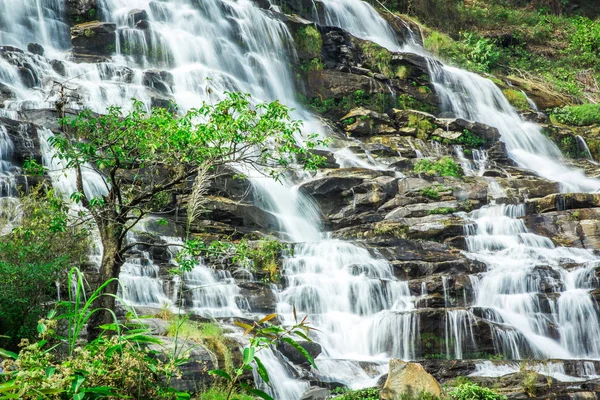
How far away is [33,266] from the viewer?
8.16 meters

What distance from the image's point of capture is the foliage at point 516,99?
32.0 meters

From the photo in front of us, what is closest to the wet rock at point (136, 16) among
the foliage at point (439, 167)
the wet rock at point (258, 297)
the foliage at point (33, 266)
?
the foliage at point (439, 167)

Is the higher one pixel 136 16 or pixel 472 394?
pixel 136 16

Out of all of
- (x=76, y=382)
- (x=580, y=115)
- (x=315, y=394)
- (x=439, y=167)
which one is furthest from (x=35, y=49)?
(x=580, y=115)

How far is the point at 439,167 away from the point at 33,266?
1813 centimetres

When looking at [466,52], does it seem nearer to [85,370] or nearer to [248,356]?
[248,356]

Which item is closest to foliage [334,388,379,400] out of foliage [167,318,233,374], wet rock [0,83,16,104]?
foliage [167,318,233,374]

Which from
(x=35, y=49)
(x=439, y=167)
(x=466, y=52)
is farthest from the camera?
(x=466, y=52)

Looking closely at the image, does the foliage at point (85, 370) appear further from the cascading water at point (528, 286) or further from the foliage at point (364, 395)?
the cascading water at point (528, 286)

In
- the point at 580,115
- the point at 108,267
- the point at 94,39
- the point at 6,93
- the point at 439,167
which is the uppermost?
the point at 94,39

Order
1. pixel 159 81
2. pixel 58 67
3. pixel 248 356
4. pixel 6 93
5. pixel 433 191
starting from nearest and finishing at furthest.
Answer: pixel 248 356 < pixel 6 93 < pixel 433 191 < pixel 58 67 < pixel 159 81

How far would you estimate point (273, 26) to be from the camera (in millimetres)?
30766

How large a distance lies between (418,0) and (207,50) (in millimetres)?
19826

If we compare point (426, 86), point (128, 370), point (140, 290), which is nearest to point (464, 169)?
point (426, 86)
